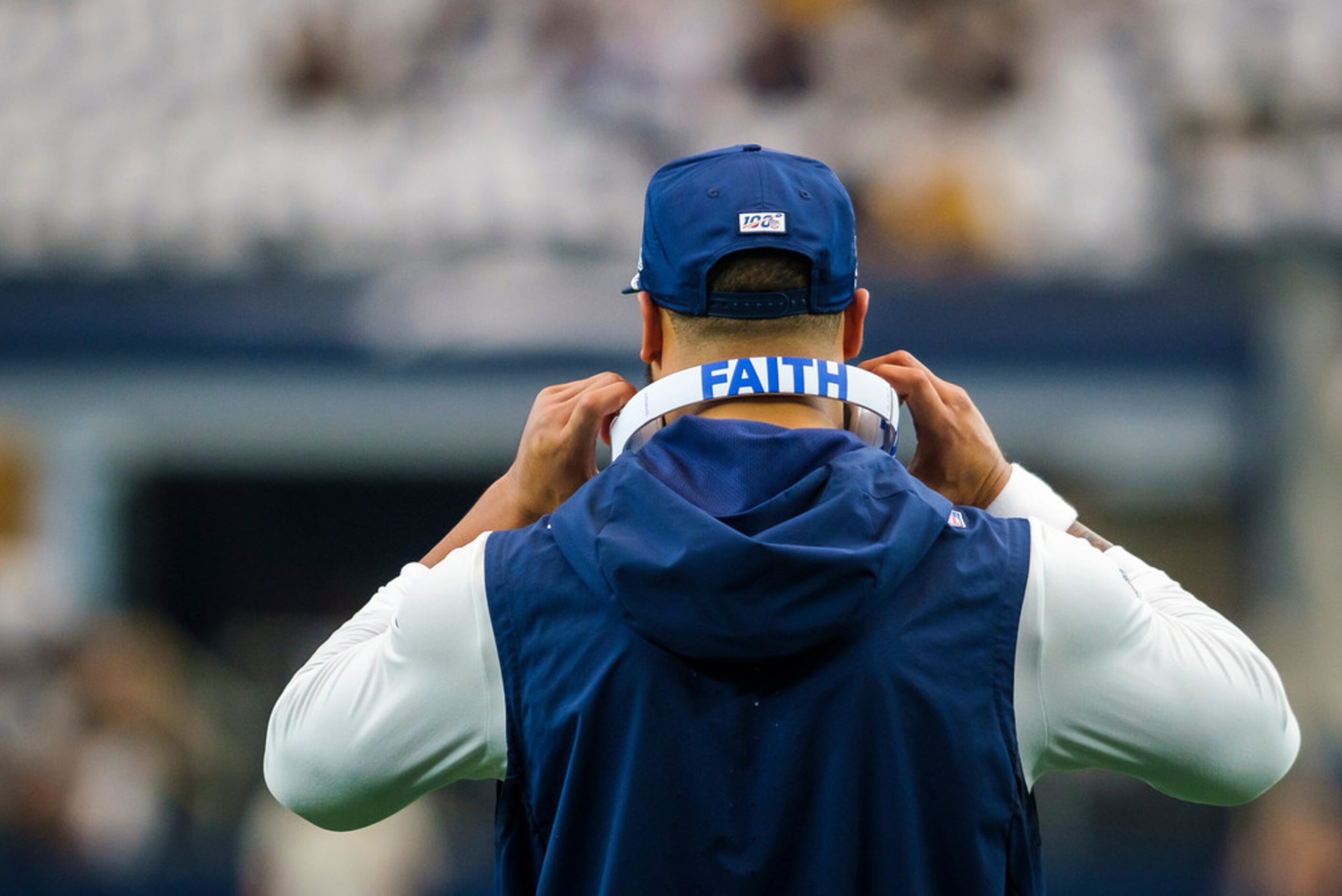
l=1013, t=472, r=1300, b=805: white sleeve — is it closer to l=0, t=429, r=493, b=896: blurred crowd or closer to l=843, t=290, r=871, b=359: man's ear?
l=843, t=290, r=871, b=359: man's ear

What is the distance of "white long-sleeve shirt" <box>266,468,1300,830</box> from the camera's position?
151 centimetres

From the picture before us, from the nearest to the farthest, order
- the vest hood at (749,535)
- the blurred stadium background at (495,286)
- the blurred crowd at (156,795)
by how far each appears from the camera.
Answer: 1. the vest hood at (749,535)
2. the blurred crowd at (156,795)
3. the blurred stadium background at (495,286)

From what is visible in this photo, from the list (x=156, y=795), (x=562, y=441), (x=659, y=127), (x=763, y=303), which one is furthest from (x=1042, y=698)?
(x=659, y=127)

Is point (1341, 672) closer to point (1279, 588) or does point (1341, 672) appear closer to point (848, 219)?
point (1279, 588)

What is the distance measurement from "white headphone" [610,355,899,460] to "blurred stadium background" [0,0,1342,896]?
6446mm

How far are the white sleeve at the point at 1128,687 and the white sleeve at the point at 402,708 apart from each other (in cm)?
50

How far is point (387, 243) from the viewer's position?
9406mm

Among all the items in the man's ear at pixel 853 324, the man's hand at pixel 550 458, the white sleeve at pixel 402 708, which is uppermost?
the man's ear at pixel 853 324

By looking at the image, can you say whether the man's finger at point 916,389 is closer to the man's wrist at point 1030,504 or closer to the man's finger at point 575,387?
the man's wrist at point 1030,504

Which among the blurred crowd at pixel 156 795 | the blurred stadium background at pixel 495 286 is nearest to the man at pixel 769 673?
the blurred crowd at pixel 156 795

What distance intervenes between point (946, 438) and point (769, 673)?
1.30 feet

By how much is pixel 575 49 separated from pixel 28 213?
11.1 feet

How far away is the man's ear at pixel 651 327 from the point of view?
1.69 metres

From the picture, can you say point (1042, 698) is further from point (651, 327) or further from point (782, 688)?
point (651, 327)
